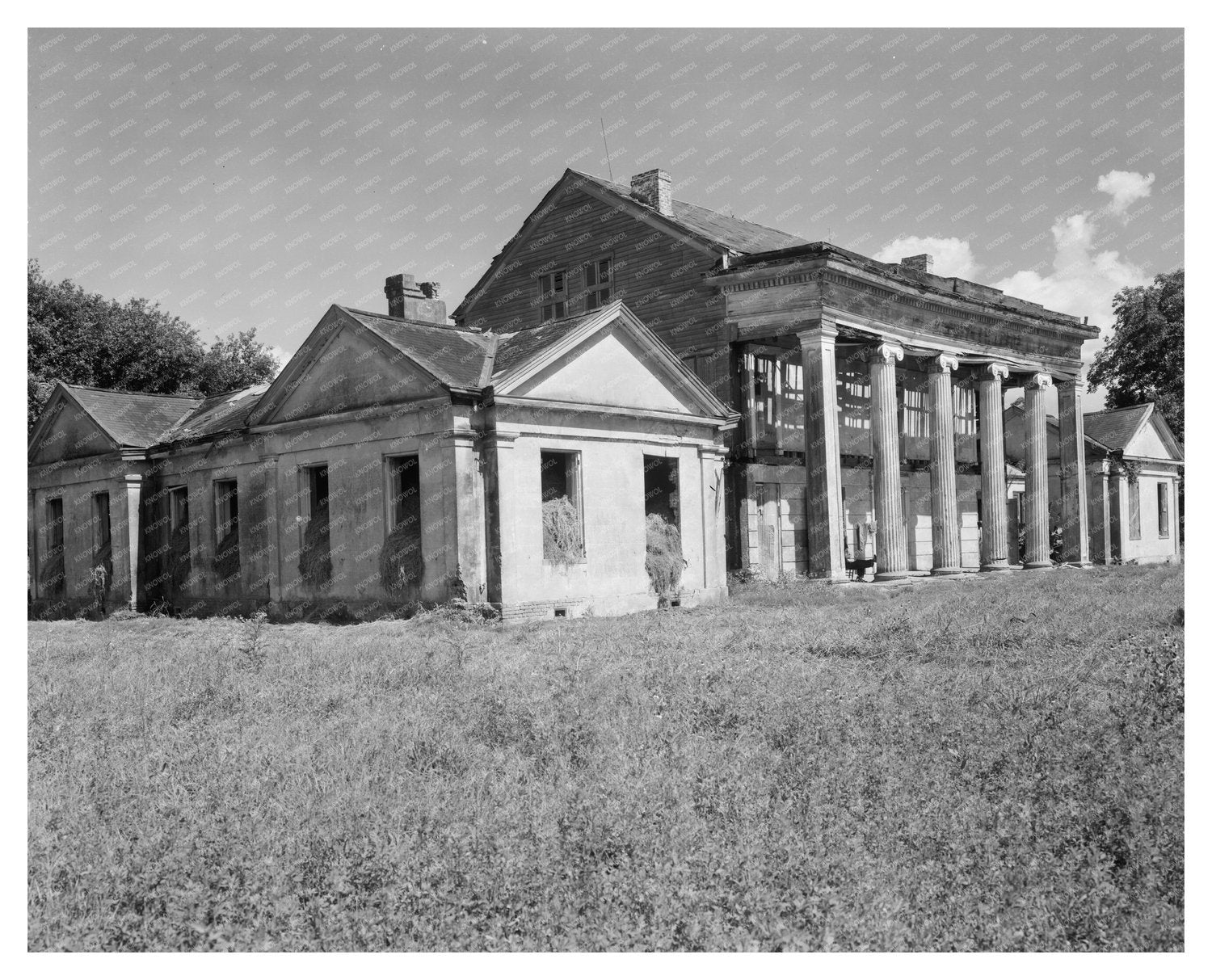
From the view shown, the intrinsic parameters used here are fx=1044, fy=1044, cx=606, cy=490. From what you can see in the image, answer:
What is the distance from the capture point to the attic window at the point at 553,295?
28344 millimetres

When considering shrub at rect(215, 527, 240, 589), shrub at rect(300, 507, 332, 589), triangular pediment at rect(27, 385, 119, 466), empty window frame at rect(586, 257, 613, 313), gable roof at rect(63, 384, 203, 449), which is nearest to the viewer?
shrub at rect(300, 507, 332, 589)

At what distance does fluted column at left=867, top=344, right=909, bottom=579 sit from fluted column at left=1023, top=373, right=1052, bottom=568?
714 centimetres

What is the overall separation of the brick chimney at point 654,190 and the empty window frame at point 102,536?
15.4 metres

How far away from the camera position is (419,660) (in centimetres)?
1248

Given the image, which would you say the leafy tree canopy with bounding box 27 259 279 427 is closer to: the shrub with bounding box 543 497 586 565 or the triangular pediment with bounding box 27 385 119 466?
the triangular pediment with bounding box 27 385 119 466

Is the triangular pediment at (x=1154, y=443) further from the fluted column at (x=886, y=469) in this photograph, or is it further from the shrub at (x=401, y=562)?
the shrub at (x=401, y=562)

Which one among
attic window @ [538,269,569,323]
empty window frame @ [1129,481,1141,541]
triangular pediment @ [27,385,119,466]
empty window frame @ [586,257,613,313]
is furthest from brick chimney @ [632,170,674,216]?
empty window frame @ [1129,481,1141,541]

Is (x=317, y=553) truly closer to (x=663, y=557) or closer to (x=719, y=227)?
(x=663, y=557)

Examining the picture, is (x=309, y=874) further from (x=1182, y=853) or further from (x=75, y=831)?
(x=1182, y=853)

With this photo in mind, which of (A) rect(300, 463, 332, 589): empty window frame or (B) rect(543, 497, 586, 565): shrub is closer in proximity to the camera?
(B) rect(543, 497, 586, 565): shrub

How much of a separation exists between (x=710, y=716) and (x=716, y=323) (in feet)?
57.0

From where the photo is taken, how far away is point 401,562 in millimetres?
18594

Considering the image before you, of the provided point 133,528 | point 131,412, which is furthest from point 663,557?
point 131,412

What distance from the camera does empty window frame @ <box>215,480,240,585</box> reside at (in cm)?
2327
